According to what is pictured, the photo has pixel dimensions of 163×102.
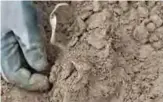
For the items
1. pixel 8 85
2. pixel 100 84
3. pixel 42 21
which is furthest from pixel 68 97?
pixel 42 21

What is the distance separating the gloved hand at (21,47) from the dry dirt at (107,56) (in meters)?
0.05

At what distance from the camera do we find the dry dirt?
190cm

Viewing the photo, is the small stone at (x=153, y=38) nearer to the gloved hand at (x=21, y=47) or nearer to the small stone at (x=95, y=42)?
the small stone at (x=95, y=42)

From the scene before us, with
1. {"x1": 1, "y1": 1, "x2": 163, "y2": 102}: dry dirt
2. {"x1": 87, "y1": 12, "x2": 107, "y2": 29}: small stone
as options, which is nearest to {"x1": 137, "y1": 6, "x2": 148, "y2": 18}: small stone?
{"x1": 1, "y1": 1, "x2": 163, "y2": 102}: dry dirt

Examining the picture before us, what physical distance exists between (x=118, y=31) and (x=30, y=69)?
41 cm

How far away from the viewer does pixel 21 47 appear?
Result: 194 cm

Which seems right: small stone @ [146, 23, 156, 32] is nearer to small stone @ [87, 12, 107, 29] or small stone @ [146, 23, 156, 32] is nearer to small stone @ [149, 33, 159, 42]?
small stone @ [149, 33, 159, 42]

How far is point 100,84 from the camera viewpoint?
6.26 feet

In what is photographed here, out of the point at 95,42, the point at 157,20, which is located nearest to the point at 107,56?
the point at 95,42

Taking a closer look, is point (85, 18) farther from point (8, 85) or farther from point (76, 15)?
point (8, 85)

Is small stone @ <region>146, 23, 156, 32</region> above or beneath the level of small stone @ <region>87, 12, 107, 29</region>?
beneath

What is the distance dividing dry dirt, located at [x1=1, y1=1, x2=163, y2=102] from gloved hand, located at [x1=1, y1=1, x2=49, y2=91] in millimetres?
54

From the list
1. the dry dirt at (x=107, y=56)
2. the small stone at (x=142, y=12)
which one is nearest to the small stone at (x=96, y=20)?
the dry dirt at (x=107, y=56)

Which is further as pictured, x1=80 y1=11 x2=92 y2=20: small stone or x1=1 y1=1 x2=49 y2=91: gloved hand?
x1=80 y1=11 x2=92 y2=20: small stone
